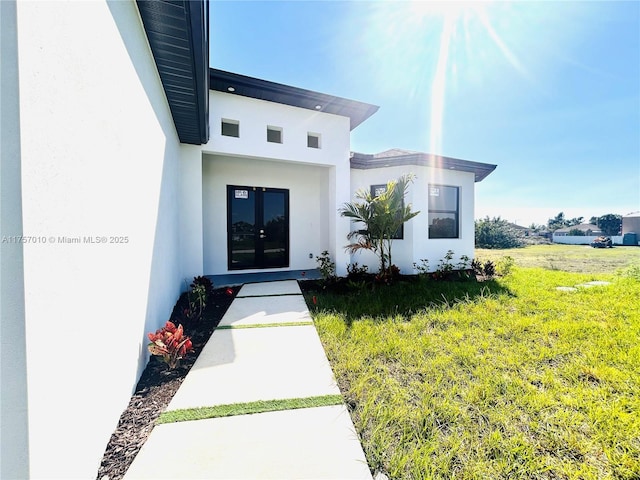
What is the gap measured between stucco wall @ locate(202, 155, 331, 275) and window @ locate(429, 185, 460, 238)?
3.31 meters

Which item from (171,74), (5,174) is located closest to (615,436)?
(5,174)

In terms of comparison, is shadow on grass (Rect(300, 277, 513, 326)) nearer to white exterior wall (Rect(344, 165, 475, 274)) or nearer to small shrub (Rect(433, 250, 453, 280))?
small shrub (Rect(433, 250, 453, 280))

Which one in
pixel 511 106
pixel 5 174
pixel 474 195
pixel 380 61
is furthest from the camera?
pixel 511 106

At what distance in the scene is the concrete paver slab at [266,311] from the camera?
4031mm

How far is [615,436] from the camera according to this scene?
1.86m

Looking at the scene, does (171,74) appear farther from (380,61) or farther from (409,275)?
(409,275)

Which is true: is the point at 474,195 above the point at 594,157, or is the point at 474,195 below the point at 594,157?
below

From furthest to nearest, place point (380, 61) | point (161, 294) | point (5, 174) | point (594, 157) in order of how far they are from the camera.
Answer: point (594, 157) < point (380, 61) < point (161, 294) < point (5, 174)

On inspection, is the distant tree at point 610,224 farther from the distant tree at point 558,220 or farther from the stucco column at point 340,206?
the stucco column at point 340,206

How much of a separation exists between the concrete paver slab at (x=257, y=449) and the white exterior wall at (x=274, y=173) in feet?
15.1

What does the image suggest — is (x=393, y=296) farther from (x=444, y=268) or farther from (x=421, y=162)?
(x=421, y=162)

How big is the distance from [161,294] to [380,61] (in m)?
7.78

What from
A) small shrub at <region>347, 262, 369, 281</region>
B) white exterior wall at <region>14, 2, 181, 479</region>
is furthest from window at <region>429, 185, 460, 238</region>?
white exterior wall at <region>14, 2, 181, 479</region>

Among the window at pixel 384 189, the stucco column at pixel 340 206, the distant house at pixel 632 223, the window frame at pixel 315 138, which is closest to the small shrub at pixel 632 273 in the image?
the window at pixel 384 189
